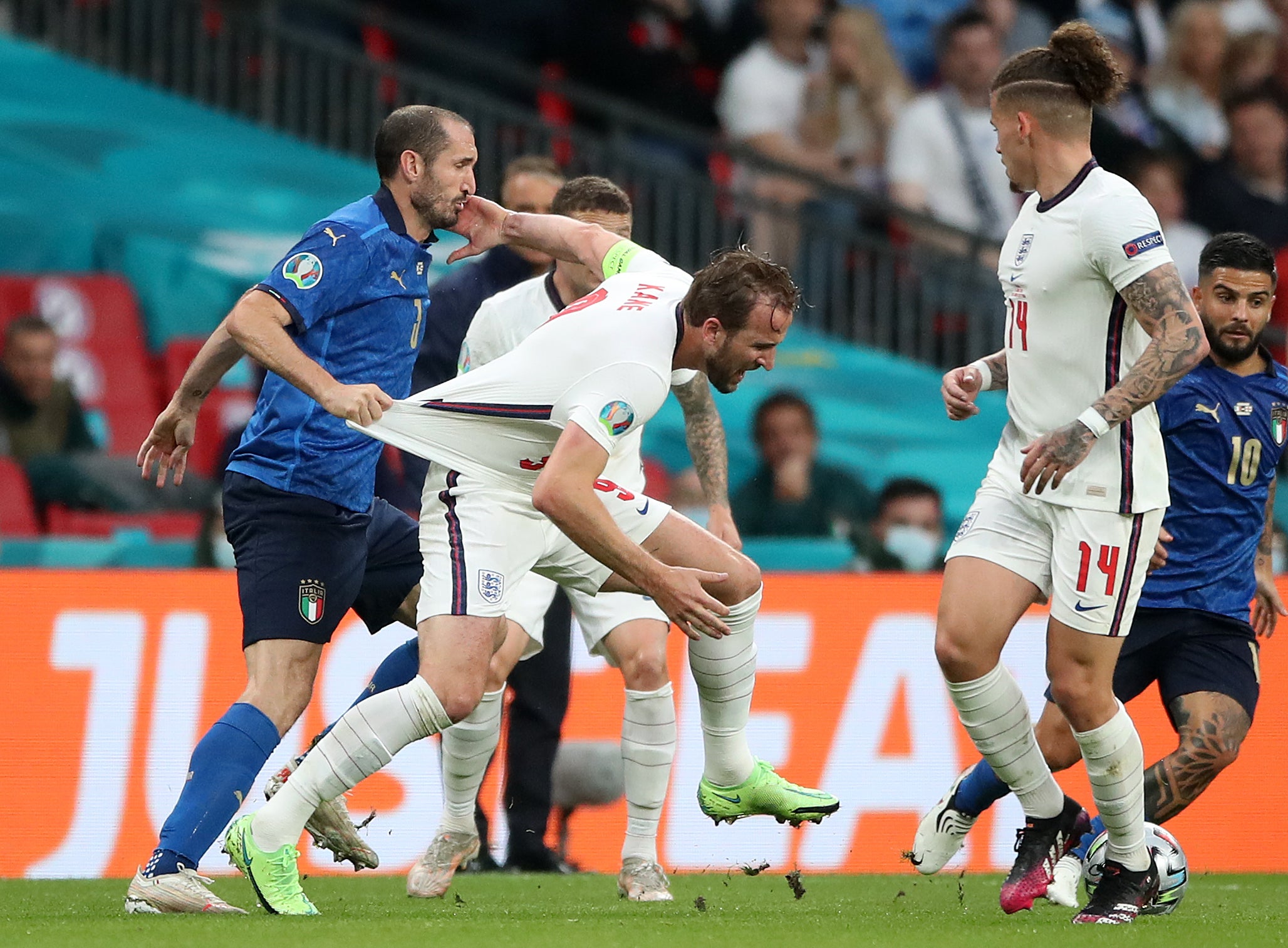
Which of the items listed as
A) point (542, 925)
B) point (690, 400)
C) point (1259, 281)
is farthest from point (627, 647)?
point (1259, 281)

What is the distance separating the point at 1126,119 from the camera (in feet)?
42.0

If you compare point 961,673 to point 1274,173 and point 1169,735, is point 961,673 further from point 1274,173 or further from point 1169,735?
point 1274,173

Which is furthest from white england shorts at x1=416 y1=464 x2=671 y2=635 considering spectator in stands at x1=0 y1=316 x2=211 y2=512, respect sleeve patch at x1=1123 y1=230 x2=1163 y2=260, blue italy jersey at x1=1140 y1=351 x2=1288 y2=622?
spectator in stands at x1=0 y1=316 x2=211 y2=512

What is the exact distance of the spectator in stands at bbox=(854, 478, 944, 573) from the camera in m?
9.45

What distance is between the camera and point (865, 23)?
12.3 meters

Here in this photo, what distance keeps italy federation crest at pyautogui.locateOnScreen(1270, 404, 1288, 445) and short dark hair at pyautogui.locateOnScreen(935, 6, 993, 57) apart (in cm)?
Result: 644

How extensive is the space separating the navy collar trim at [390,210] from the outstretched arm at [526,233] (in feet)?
1.13

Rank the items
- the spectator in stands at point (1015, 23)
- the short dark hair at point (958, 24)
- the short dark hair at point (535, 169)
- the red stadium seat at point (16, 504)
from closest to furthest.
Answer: the short dark hair at point (535, 169) → the red stadium seat at point (16, 504) → the short dark hair at point (958, 24) → the spectator in stands at point (1015, 23)

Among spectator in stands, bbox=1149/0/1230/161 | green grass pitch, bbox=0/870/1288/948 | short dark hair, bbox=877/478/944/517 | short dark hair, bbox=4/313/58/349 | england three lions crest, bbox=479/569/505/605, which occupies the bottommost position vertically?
green grass pitch, bbox=0/870/1288/948

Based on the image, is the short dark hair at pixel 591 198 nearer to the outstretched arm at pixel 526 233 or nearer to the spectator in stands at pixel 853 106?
the outstretched arm at pixel 526 233

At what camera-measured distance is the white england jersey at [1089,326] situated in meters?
5.04

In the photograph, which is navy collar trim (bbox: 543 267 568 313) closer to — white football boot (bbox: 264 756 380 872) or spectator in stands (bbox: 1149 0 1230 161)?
white football boot (bbox: 264 756 380 872)

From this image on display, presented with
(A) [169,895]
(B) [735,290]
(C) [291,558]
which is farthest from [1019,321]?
(A) [169,895]

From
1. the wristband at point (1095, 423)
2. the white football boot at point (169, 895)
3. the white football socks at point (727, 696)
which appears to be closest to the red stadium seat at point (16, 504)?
the white football boot at point (169, 895)
